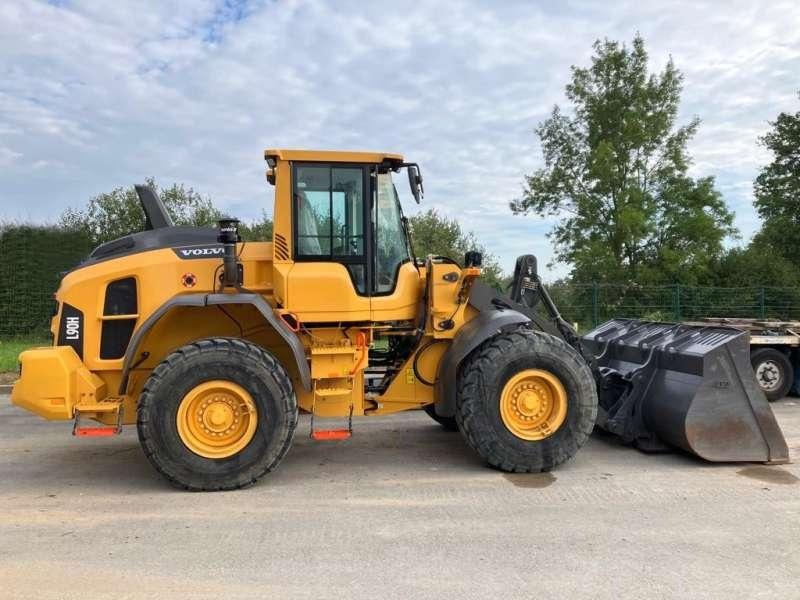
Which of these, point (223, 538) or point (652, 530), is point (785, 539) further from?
point (223, 538)

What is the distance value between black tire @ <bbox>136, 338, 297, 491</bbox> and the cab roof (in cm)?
168

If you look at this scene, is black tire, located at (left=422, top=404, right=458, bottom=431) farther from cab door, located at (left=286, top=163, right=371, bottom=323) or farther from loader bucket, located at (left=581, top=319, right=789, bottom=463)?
cab door, located at (left=286, top=163, right=371, bottom=323)

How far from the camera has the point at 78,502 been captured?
4754 mm

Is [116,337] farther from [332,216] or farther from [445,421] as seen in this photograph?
[445,421]

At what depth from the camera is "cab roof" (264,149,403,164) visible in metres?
5.38

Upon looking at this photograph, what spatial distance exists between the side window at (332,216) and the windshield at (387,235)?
0.50 ft

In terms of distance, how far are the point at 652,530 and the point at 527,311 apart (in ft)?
8.13

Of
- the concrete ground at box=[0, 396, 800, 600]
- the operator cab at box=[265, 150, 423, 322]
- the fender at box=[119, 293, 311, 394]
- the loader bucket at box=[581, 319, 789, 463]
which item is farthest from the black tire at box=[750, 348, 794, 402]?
the fender at box=[119, 293, 311, 394]

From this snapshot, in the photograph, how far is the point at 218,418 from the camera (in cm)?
495

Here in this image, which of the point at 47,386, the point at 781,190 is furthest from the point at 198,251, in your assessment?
the point at 781,190

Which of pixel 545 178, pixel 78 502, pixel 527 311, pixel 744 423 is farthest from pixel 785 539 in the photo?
pixel 545 178

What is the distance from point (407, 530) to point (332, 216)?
109 inches

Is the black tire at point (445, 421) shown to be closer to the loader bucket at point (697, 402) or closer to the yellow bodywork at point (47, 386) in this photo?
the loader bucket at point (697, 402)

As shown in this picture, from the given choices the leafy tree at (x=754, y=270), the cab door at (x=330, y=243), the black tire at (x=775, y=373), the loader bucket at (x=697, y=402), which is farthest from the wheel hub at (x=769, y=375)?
the leafy tree at (x=754, y=270)
